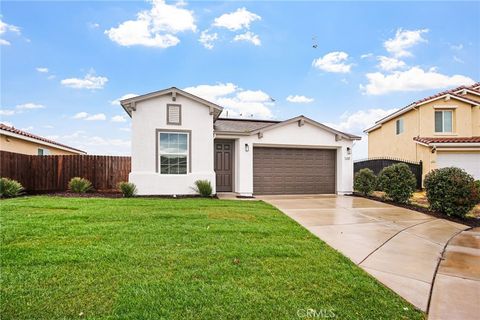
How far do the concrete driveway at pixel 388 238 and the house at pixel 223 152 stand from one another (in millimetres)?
3440

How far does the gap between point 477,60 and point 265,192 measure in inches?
513

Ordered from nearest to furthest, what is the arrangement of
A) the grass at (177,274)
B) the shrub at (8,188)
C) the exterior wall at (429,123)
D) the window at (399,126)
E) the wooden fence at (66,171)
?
the grass at (177,274) < the shrub at (8,188) < the wooden fence at (66,171) < the exterior wall at (429,123) < the window at (399,126)

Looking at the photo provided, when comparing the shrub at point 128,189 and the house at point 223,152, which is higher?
the house at point 223,152

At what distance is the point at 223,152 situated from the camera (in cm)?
1320

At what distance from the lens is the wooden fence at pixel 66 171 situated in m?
13.3

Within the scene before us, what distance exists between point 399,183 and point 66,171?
50.4 ft

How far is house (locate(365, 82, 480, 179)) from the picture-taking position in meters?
16.6

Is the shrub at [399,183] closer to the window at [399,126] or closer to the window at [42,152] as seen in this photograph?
the window at [399,126]

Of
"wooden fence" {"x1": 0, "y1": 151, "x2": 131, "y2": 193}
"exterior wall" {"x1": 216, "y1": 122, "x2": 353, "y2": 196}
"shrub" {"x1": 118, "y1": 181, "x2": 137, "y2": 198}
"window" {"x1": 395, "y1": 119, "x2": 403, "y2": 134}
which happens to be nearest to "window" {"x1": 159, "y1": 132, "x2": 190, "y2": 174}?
"shrub" {"x1": 118, "y1": 181, "x2": 137, "y2": 198}

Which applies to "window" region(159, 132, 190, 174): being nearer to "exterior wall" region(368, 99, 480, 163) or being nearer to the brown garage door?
the brown garage door

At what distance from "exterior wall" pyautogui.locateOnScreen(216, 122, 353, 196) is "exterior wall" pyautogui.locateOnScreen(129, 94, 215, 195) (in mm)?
1236

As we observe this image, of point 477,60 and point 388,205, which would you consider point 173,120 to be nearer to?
point 388,205

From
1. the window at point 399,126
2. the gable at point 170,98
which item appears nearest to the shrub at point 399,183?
the gable at point 170,98

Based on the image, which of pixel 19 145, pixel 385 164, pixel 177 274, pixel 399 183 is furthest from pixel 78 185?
pixel 385 164
